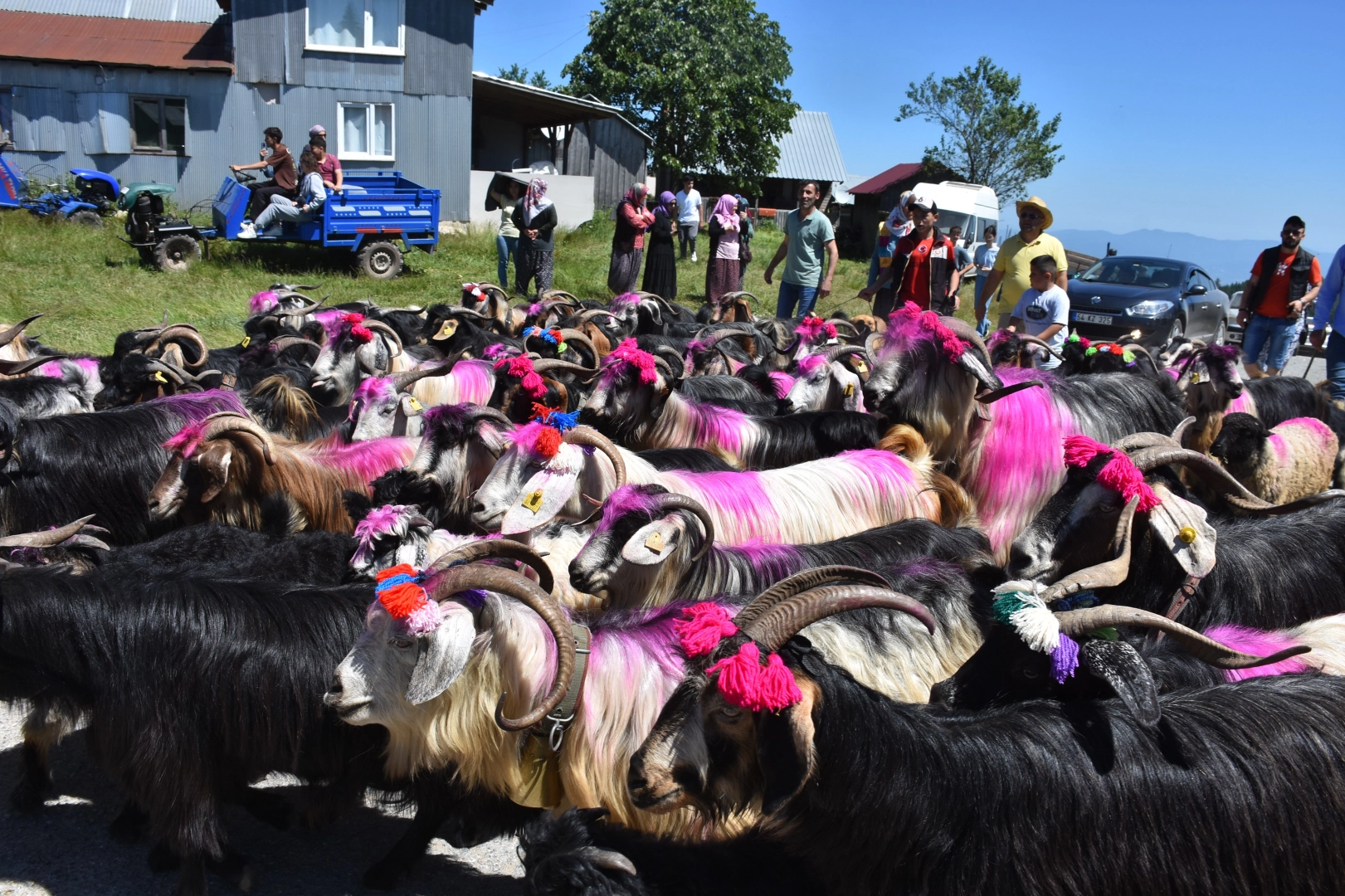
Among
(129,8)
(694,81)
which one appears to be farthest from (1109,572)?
(694,81)

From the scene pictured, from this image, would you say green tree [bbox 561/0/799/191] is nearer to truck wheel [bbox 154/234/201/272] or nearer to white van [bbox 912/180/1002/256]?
Result: white van [bbox 912/180/1002/256]

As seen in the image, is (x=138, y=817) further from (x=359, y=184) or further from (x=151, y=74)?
(x=151, y=74)

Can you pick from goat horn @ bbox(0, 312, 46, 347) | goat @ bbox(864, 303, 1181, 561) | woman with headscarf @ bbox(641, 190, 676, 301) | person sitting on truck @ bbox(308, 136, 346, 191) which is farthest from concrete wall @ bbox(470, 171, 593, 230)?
goat @ bbox(864, 303, 1181, 561)

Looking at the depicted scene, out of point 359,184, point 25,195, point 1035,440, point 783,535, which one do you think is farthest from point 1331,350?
point 25,195

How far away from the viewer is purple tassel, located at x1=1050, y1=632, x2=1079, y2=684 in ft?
8.39

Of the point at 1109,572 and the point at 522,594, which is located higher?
the point at 1109,572

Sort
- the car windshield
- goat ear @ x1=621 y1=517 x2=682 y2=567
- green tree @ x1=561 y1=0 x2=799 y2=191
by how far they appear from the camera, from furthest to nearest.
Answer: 1. green tree @ x1=561 y1=0 x2=799 y2=191
2. the car windshield
3. goat ear @ x1=621 y1=517 x2=682 y2=567

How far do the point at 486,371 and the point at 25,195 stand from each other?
1862 cm

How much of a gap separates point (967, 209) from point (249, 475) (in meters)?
29.8

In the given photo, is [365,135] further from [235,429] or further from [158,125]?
[235,429]

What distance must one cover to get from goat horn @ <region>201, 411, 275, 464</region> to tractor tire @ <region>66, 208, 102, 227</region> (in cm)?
1692

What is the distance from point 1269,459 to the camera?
5.52 metres

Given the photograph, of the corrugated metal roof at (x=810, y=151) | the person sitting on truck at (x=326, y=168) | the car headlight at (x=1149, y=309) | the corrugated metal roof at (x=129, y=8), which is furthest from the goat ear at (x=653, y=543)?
the corrugated metal roof at (x=810, y=151)

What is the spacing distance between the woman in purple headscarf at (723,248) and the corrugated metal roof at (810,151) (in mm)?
33072
